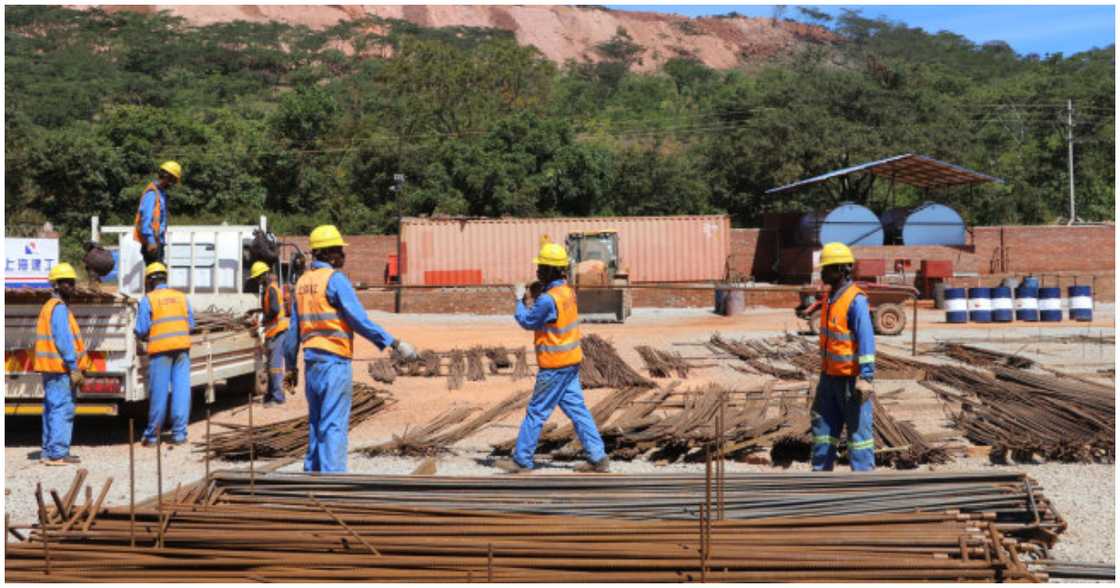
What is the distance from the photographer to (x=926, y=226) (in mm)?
35125

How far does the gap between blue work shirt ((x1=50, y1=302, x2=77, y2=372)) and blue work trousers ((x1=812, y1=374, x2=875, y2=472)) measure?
20.4ft

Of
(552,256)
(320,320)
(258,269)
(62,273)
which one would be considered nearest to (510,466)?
(552,256)

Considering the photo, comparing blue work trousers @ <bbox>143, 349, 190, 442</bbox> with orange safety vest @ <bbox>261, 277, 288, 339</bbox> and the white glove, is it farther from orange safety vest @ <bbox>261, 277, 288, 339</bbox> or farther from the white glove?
the white glove

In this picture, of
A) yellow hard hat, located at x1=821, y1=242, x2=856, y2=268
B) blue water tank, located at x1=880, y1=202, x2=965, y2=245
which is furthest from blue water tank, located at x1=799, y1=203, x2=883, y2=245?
yellow hard hat, located at x1=821, y1=242, x2=856, y2=268

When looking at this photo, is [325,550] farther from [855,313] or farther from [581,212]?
[581,212]

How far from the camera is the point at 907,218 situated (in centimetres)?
3503

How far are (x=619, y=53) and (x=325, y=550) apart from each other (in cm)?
13911

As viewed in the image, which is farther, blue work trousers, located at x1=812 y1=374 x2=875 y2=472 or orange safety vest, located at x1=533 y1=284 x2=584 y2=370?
orange safety vest, located at x1=533 y1=284 x2=584 y2=370

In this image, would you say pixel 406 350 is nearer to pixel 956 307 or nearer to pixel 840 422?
pixel 840 422

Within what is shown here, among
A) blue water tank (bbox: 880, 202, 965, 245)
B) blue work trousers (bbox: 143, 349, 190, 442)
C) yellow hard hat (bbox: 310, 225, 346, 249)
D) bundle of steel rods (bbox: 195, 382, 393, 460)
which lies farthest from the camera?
blue water tank (bbox: 880, 202, 965, 245)

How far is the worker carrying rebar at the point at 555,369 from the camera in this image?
342 inches

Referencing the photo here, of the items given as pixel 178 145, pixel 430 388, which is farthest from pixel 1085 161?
pixel 430 388

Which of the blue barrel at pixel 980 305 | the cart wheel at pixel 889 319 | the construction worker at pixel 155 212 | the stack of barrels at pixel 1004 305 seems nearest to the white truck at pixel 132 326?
the construction worker at pixel 155 212

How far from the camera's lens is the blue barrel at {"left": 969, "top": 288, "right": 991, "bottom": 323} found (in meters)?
25.8
